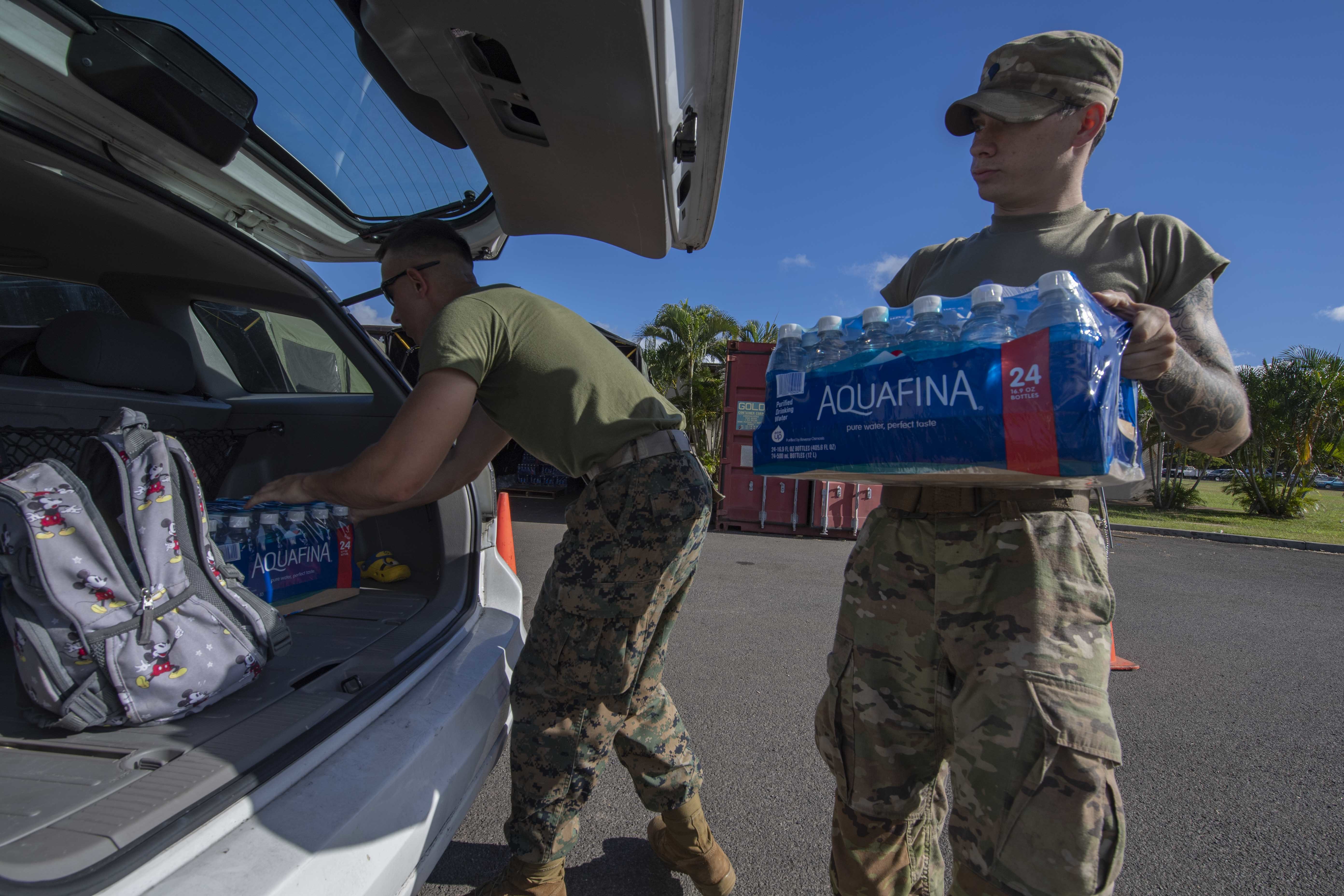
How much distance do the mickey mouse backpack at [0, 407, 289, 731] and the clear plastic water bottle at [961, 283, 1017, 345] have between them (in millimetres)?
1566

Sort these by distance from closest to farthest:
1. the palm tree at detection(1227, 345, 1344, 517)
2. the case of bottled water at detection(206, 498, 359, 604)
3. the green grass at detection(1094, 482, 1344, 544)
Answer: the case of bottled water at detection(206, 498, 359, 604), the green grass at detection(1094, 482, 1344, 544), the palm tree at detection(1227, 345, 1344, 517)

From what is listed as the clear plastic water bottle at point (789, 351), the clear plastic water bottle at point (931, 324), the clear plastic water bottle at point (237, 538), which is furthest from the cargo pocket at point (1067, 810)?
the clear plastic water bottle at point (237, 538)

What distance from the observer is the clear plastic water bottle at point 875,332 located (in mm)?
1259

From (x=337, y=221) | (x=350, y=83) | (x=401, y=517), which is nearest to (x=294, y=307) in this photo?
(x=337, y=221)

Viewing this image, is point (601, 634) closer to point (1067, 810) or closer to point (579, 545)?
point (579, 545)

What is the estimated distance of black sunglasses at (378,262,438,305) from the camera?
182 centimetres

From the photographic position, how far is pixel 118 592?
1257 millimetres

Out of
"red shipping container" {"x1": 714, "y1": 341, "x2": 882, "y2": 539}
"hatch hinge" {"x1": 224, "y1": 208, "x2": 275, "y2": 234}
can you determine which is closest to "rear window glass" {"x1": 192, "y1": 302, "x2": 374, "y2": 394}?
"hatch hinge" {"x1": 224, "y1": 208, "x2": 275, "y2": 234}

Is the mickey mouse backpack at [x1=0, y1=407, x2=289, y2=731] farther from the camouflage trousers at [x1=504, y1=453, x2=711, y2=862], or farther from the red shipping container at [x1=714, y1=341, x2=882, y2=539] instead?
the red shipping container at [x1=714, y1=341, x2=882, y2=539]

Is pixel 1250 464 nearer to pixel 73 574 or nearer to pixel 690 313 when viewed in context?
pixel 690 313

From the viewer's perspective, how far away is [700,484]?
5.52ft

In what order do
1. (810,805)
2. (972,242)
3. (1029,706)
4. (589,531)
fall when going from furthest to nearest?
(810,805)
(589,531)
(972,242)
(1029,706)

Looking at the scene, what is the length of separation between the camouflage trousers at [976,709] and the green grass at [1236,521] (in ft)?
39.2

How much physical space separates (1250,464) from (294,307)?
65.6 ft
